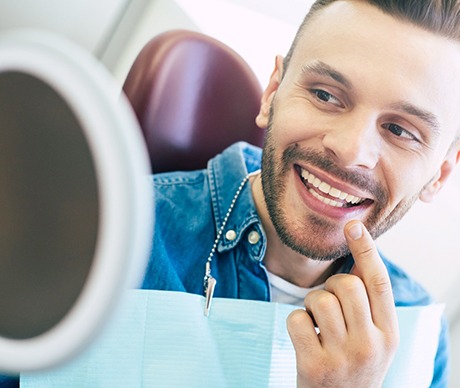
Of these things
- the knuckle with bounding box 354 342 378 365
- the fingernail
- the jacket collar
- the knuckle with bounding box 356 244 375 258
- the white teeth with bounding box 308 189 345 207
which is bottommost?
the jacket collar

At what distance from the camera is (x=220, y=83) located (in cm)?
95

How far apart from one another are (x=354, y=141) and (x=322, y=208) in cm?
11

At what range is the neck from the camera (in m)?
0.80

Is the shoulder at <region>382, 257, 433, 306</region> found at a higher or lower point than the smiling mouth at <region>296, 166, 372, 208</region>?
lower

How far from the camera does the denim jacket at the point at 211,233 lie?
744mm

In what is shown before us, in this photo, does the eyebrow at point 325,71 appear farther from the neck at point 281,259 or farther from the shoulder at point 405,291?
the shoulder at point 405,291

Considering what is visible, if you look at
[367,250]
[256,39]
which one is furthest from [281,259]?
[256,39]

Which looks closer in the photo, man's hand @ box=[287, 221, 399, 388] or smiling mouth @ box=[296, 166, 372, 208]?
man's hand @ box=[287, 221, 399, 388]

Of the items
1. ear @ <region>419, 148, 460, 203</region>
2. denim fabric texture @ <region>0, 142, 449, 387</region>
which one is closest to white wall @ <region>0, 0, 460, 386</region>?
ear @ <region>419, 148, 460, 203</region>

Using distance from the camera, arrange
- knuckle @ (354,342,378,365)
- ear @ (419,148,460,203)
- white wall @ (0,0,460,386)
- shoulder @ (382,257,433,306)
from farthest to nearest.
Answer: white wall @ (0,0,460,386)
shoulder @ (382,257,433,306)
ear @ (419,148,460,203)
knuckle @ (354,342,378,365)

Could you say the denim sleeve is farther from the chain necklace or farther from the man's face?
the chain necklace

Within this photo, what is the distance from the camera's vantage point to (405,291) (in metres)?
0.91

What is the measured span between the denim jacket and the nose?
18cm

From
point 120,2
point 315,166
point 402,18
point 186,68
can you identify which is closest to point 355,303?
point 315,166
